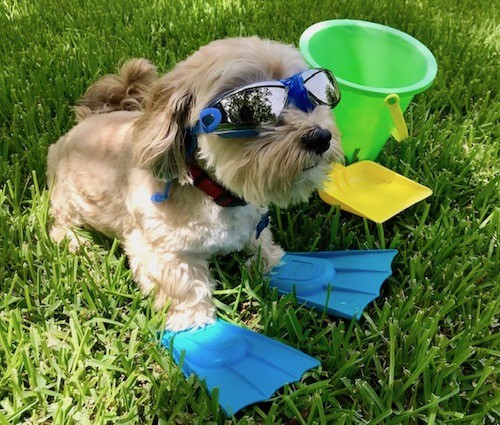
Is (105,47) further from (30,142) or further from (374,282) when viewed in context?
(374,282)

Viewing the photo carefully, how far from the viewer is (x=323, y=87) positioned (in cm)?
170

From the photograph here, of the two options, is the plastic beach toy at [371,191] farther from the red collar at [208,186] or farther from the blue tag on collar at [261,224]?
the red collar at [208,186]

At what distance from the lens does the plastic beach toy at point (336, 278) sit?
206 cm

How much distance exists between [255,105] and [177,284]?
2.72 feet

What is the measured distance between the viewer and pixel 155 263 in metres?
2.02

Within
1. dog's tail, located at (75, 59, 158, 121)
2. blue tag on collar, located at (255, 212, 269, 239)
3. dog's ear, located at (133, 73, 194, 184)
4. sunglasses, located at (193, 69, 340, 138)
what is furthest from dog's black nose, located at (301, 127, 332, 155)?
dog's tail, located at (75, 59, 158, 121)

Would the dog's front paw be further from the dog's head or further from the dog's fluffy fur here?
the dog's head

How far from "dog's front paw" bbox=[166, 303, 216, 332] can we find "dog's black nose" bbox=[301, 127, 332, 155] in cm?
82

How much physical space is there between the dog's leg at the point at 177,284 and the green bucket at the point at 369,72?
1.11 m

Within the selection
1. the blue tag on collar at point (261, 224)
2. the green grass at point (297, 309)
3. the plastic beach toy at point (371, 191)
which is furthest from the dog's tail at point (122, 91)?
the plastic beach toy at point (371, 191)

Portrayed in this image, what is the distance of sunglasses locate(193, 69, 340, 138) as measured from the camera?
60.4 inches

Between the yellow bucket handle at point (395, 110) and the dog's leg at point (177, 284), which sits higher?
the yellow bucket handle at point (395, 110)

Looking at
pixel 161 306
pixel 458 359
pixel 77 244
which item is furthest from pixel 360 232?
pixel 77 244

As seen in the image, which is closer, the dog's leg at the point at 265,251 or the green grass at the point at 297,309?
the green grass at the point at 297,309
